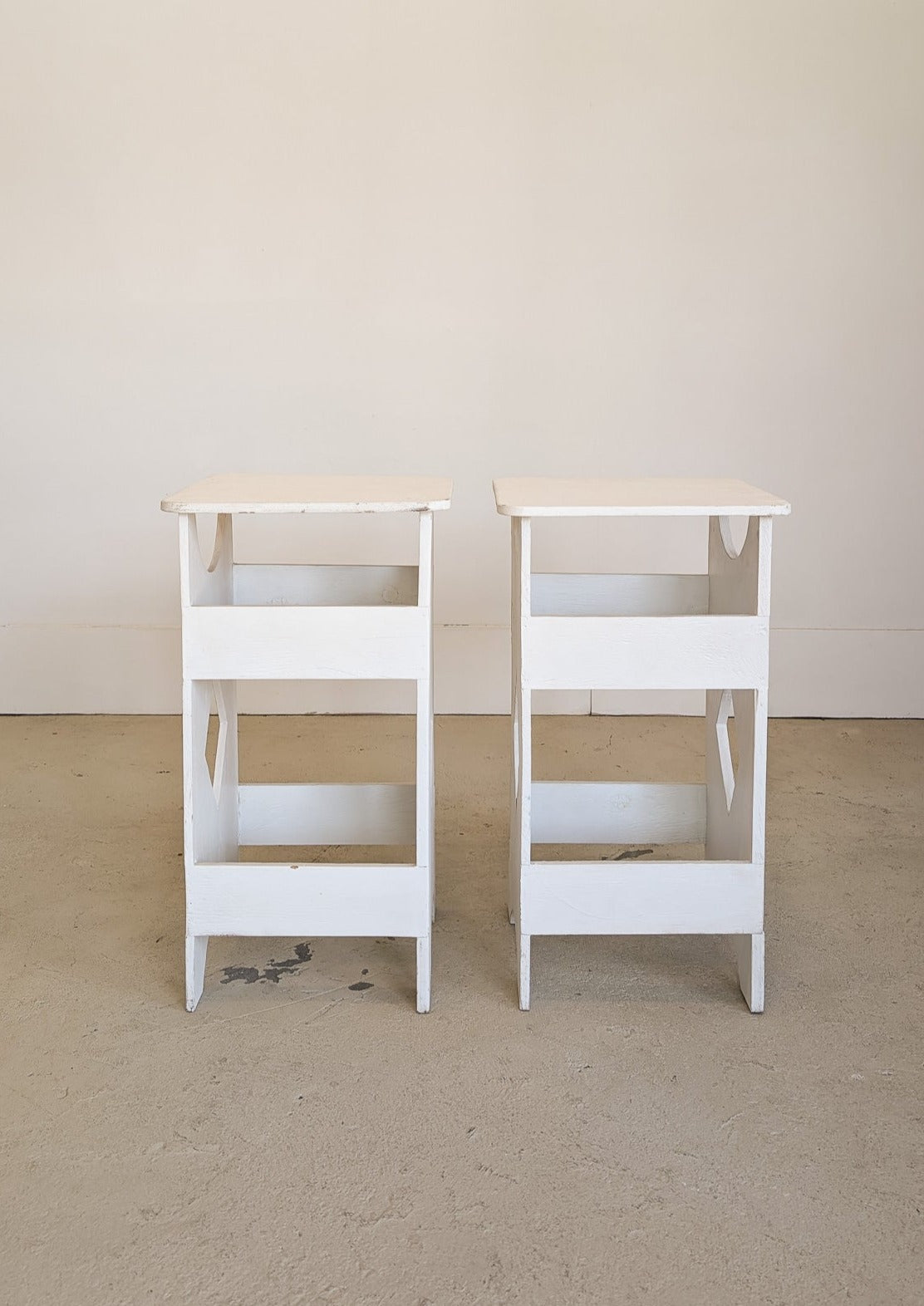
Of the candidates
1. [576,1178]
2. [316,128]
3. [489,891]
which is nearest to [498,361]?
[316,128]

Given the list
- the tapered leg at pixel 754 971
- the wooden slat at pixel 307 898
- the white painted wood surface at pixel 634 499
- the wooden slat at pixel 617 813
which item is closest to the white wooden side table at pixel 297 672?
the wooden slat at pixel 307 898

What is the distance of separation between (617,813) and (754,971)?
1.55ft

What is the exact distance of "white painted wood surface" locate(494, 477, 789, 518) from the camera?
5.46 ft

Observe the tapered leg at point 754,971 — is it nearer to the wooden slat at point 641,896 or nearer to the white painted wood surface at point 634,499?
the wooden slat at point 641,896

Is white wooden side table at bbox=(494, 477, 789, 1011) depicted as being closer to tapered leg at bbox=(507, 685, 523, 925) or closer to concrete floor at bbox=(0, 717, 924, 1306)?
tapered leg at bbox=(507, 685, 523, 925)

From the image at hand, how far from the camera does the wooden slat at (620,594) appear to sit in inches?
83.4

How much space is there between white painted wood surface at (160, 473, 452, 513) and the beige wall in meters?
1.54

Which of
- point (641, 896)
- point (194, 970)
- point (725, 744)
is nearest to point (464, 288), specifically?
point (725, 744)

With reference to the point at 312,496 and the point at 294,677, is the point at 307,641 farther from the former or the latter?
the point at 312,496

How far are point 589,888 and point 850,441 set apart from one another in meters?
2.13

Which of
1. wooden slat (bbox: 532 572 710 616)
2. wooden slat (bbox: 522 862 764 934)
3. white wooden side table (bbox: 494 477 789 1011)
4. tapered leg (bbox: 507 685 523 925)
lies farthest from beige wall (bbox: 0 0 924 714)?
wooden slat (bbox: 522 862 764 934)

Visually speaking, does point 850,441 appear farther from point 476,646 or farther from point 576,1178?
point 576,1178

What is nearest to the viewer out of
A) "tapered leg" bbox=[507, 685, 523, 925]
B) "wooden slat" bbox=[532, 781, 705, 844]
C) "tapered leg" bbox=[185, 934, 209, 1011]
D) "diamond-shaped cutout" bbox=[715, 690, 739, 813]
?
"tapered leg" bbox=[185, 934, 209, 1011]

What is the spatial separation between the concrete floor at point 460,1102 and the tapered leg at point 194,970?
27mm
